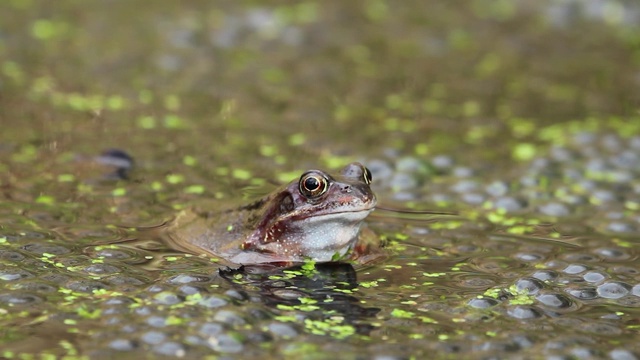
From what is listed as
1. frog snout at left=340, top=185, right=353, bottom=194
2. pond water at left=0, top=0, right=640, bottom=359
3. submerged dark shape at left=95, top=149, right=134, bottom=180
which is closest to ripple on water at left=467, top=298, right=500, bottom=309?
pond water at left=0, top=0, right=640, bottom=359

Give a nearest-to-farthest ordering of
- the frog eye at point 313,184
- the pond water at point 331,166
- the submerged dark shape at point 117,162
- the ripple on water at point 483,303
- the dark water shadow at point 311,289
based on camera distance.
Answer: the pond water at point 331,166 < the dark water shadow at point 311,289 < the ripple on water at point 483,303 < the frog eye at point 313,184 < the submerged dark shape at point 117,162

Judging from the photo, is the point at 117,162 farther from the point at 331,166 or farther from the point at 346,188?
the point at 346,188

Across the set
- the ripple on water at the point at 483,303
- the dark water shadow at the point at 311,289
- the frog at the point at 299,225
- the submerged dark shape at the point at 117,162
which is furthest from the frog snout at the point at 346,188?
the submerged dark shape at the point at 117,162

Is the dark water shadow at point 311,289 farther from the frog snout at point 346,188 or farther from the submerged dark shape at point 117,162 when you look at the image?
the submerged dark shape at point 117,162

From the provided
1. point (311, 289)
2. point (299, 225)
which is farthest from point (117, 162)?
point (311, 289)

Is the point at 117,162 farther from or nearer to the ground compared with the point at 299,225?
farther from the ground

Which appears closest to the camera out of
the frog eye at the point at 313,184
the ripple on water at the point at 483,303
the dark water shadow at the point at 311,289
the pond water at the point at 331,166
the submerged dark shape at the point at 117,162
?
the pond water at the point at 331,166

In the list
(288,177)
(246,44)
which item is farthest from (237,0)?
(288,177)
